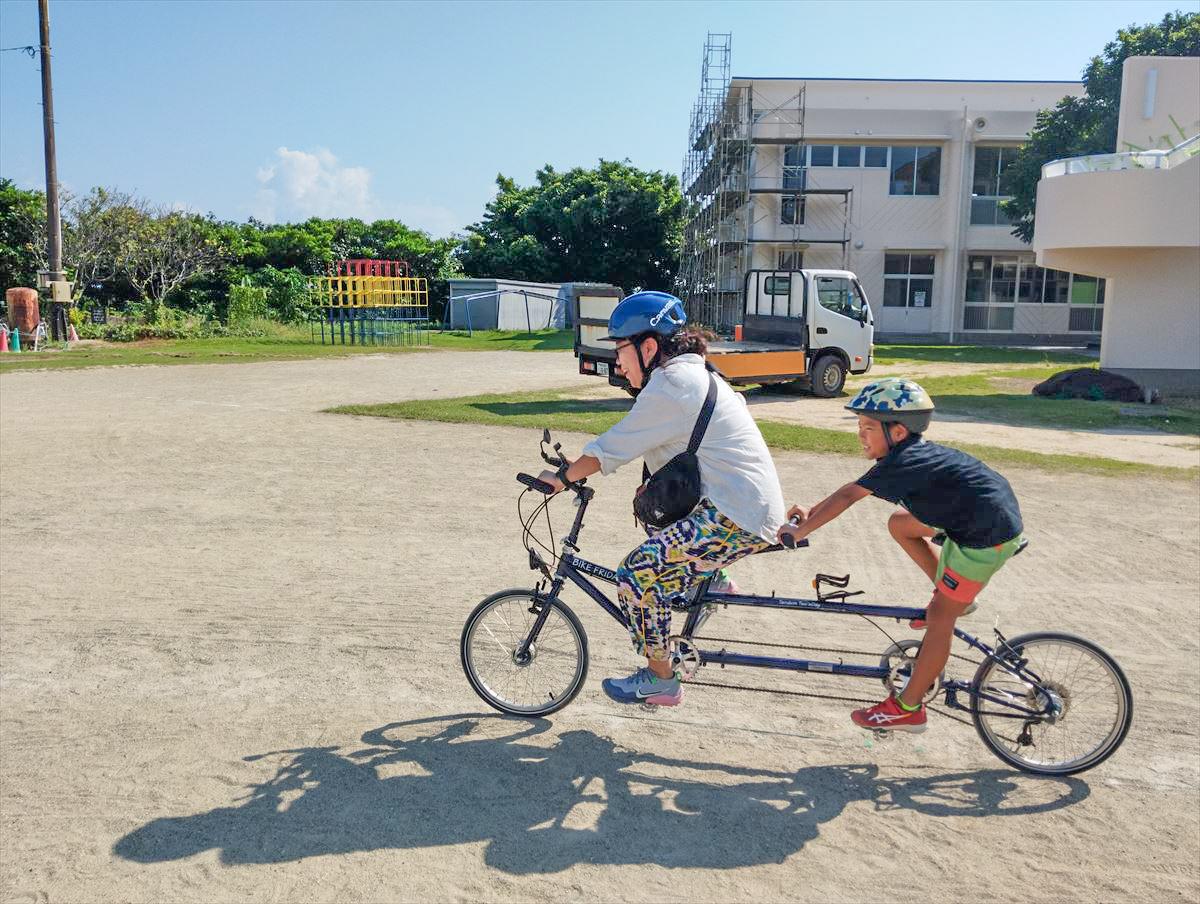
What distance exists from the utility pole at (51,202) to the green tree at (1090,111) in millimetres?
29382

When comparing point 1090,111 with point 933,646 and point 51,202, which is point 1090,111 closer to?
point 51,202

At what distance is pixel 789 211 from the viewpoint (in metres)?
38.8

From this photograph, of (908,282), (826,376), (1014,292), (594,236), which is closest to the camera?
(826,376)

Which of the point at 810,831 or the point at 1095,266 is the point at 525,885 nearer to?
the point at 810,831

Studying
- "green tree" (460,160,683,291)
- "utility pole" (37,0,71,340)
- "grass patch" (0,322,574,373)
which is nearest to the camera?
"grass patch" (0,322,574,373)

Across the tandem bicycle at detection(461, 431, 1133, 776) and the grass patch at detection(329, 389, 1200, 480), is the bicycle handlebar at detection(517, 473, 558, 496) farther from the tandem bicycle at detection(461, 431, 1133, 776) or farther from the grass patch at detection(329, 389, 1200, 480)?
the grass patch at detection(329, 389, 1200, 480)

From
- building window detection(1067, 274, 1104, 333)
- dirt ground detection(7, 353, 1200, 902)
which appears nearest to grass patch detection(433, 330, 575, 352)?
building window detection(1067, 274, 1104, 333)

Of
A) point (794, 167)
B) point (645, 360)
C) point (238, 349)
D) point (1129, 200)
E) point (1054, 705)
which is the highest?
point (794, 167)

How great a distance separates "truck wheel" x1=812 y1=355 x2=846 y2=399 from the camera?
19.6 m

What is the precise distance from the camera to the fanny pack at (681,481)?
14.1 ft

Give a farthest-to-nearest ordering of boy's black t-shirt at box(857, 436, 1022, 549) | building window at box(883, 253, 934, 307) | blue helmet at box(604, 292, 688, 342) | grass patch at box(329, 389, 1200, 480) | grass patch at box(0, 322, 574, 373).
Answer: building window at box(883, 253, 934, 307), grass patch at box(0, 322, 574, 373), grass patch at box(329, 389, 1200, 480), blue helmet at box(604, 292, 688, 342), boy's black t-shirt at box(857, 436, 1022, 549)

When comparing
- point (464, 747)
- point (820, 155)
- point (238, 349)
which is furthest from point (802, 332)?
point (820, 155)

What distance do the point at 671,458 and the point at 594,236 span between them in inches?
1786

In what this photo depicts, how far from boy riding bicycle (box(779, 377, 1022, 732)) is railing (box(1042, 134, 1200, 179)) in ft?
58.2
